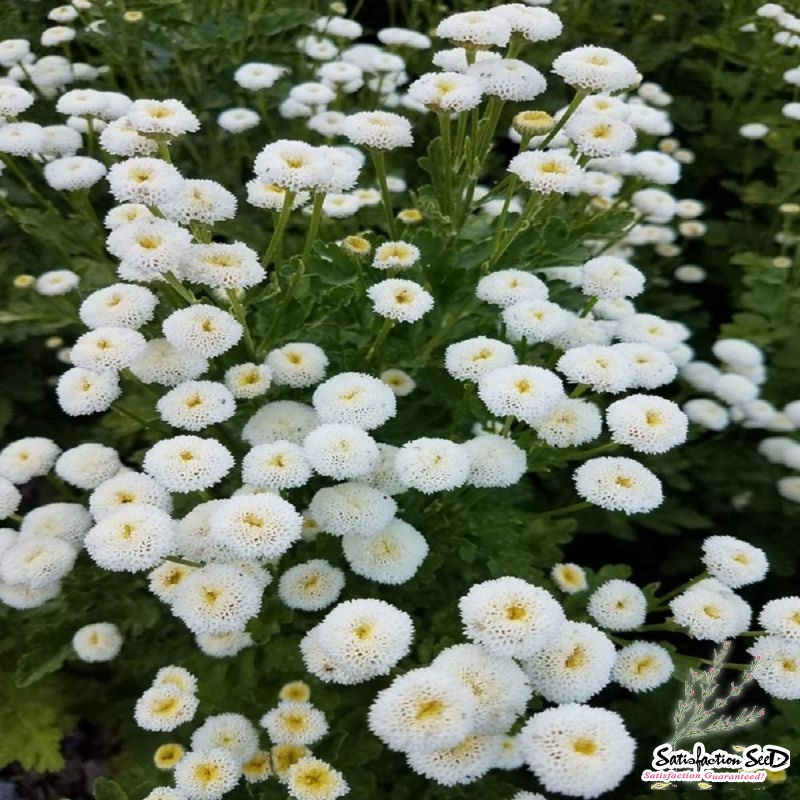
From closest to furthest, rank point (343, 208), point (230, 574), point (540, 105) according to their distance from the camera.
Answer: point (230, 574)
point (343, 208)
point (540, 105)

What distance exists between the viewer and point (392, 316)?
2162mm

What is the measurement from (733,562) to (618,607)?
30 cm

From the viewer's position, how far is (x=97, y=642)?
89.9 inches

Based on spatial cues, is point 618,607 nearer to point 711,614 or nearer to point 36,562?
point 711,614

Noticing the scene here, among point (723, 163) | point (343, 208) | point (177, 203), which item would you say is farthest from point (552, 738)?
point (723, 163)

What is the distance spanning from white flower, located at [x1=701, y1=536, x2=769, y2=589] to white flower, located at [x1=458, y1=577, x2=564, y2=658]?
0.68 meters

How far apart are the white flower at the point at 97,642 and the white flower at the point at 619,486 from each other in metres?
1.28

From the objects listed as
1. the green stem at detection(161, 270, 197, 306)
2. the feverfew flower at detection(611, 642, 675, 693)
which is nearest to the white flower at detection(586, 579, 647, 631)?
the feverfew flower at detection(611, 642, 675, 693)

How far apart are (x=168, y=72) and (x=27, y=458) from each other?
2172mm

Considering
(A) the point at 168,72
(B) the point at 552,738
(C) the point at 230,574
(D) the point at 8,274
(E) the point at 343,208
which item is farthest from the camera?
(A) the point at 168,72

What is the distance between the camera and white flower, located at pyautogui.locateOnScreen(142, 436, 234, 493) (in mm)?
1929

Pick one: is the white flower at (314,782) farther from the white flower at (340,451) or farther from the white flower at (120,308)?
the white flower at (120,308)

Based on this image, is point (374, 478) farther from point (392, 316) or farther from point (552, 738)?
point (552, 738)

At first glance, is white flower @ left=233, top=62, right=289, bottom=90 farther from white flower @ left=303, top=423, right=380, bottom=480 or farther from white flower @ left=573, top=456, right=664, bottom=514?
white flower @ left=573, top=456, right=664, bottom=514
